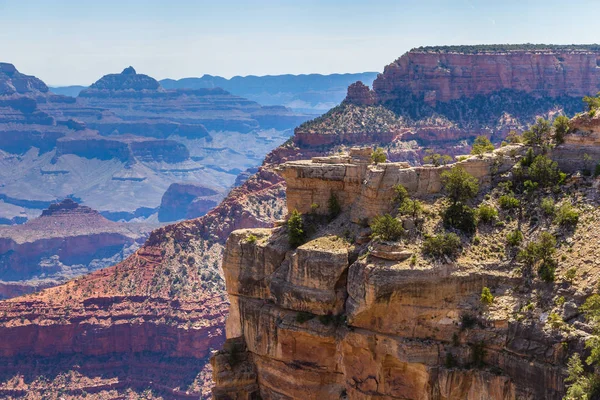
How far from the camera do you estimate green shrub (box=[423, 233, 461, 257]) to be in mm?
51281

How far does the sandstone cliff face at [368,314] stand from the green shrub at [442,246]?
889 mm

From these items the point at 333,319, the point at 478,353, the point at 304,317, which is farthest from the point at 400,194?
the point at 478,353

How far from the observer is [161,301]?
12800cm

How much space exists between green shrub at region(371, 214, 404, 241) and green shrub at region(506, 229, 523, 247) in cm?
695

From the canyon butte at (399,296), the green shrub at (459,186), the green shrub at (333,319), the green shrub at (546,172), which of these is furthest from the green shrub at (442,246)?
the green shrub at (546,172)

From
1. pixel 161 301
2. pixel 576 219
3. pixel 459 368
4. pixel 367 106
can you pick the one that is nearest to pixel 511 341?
pixel 459 368

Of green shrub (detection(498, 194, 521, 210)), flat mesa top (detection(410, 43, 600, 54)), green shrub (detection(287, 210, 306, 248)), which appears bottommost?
green shrub (detection(287, 210, 306, 248))

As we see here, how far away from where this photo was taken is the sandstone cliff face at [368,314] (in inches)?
1893

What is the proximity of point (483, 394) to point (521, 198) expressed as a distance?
48.4ft

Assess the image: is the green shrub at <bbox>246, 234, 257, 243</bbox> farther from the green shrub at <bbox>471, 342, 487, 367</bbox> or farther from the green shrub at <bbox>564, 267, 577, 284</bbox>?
the green shrub at <bbox>564, 267, 577, 284</bbox>

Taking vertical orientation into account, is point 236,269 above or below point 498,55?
below

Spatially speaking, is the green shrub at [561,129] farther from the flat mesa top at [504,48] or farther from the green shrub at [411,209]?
the flat mesa top at [504,48]

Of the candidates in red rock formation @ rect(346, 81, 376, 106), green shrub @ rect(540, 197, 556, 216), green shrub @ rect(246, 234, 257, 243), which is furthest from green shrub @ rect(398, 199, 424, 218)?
red rock formation @ rect(346, 81, 376, 106)

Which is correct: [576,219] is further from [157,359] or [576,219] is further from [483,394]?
[157,359]
